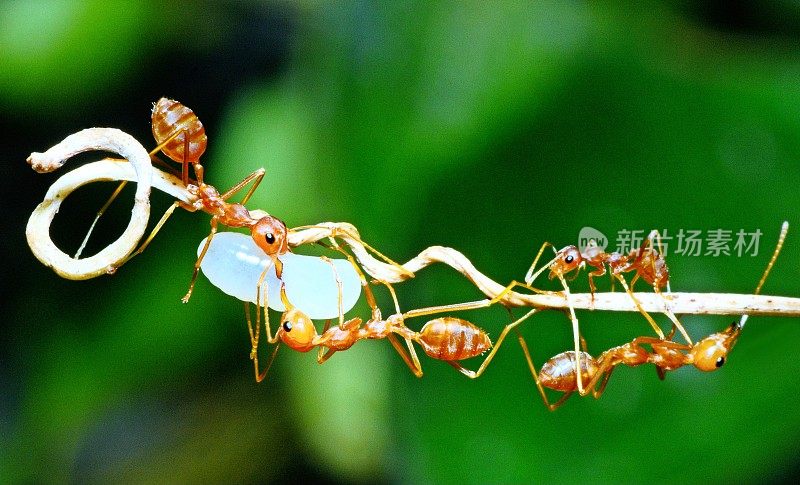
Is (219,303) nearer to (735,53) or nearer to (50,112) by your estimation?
(50,112)

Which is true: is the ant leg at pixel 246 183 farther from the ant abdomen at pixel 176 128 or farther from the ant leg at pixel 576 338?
the ant leg at pixel 576 338

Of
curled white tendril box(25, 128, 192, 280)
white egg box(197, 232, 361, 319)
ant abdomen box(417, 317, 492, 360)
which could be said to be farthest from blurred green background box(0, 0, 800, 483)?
curled white tendril box(25, 128, 192, 280)

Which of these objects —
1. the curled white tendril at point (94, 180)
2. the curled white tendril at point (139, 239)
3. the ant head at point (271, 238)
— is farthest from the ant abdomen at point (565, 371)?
the curled white tendril at point (94, 180)

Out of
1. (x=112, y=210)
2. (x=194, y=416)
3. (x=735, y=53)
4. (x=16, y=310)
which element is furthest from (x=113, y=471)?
(x=735, y=53)

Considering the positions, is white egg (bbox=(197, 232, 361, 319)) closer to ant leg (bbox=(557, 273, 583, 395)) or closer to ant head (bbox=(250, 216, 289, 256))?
ant head (bbox=(250, 216, 289, 256))

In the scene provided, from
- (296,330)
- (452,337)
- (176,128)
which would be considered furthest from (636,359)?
(176,128)

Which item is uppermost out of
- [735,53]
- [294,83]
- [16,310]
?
[735,53]
